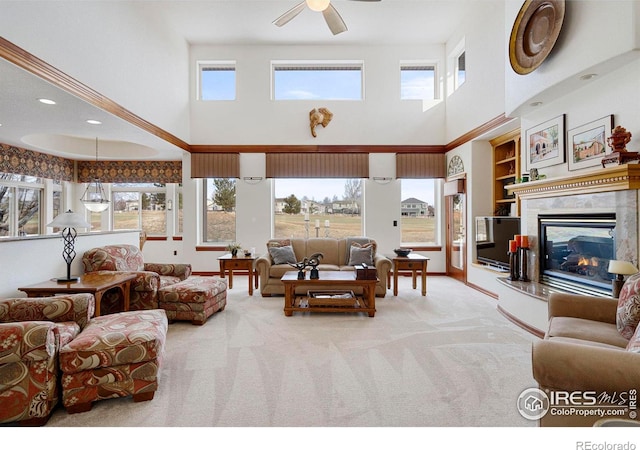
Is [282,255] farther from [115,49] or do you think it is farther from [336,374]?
[115,49]

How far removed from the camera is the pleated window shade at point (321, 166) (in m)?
7.05

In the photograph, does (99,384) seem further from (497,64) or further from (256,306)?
(497,64)

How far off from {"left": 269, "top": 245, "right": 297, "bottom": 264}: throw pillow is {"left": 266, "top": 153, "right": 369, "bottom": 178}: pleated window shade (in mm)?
2129

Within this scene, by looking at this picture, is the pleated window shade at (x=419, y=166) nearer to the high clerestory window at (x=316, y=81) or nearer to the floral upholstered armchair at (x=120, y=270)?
the high clerestory window at (x=316, y=81)

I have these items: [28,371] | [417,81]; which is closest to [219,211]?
[417,81]

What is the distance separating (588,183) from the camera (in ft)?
10.4

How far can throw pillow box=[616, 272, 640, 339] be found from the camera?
209cm

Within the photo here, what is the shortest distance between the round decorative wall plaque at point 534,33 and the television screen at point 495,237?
2.10 meters

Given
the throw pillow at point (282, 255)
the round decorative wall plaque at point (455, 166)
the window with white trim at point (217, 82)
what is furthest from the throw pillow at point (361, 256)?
the window with white trim at point (217, 82)

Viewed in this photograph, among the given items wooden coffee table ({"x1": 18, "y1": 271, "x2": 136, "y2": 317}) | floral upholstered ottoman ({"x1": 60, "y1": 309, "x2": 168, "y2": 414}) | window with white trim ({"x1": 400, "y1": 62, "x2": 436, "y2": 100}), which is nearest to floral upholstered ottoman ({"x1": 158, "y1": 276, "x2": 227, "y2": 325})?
wooden coffee table ({"x1": 18, "y1": 271, "x2": 136, "y2": 317})

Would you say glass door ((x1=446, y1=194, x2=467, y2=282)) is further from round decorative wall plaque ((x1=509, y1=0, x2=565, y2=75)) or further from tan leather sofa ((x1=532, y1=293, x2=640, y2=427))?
tan leather sofa ((x1=532, y1=293, x2=640, y2=427))

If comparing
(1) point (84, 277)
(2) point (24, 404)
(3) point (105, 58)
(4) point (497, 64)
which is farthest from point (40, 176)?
(4) point (497, 64)

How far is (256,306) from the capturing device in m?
4.62

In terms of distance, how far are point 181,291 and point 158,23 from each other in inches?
183
